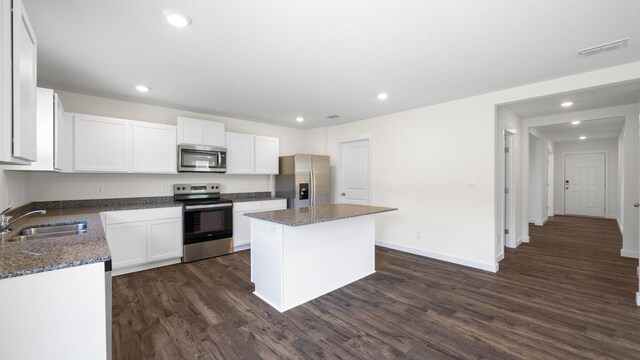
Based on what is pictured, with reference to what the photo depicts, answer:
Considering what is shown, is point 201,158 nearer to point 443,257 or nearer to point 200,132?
point 200,132

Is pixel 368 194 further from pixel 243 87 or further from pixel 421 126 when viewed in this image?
pixel 243 87

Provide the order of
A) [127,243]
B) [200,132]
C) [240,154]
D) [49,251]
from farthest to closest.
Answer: [240,154]
[200,132]
[127,243]
[49,251]

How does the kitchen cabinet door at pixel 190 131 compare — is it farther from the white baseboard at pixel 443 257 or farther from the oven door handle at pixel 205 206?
the white baseboard at pixel 443 257

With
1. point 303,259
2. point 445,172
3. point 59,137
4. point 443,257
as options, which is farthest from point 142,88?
point 443,257

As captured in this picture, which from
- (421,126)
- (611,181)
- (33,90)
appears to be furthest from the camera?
(611,181)

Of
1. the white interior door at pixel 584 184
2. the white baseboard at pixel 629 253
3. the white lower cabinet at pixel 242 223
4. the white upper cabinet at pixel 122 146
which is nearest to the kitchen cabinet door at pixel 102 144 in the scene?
the white upper cabinet at pixel 122 146

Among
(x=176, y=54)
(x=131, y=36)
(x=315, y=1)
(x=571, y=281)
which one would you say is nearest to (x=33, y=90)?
(x=131, y=36)

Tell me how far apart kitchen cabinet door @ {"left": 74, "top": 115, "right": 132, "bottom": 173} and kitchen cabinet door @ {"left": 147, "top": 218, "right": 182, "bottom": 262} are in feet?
2.87

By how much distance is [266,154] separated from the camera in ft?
17.1

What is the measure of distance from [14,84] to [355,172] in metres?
4.74

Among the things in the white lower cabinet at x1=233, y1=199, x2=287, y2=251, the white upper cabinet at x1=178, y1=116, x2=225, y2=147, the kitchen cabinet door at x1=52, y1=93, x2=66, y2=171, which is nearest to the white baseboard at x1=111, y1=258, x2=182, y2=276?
the white lower cabinet at x1=233, y1=199, x2=287, y2=251

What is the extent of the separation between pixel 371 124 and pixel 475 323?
11.5 feet

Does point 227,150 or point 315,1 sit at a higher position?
point 315,1

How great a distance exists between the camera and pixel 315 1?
1.74 m
